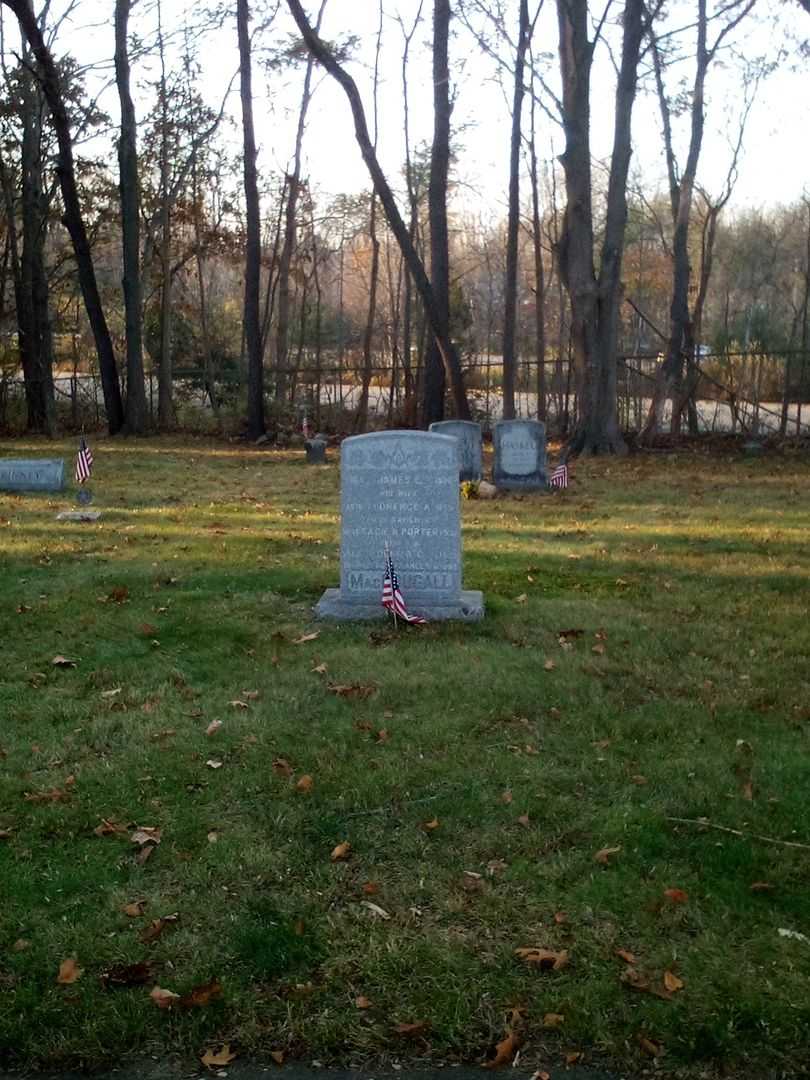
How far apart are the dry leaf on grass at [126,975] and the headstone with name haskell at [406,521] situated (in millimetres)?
4390

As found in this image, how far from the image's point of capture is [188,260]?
3591cm

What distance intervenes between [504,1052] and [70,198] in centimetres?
2759

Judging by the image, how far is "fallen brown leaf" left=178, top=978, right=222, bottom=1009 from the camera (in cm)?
351

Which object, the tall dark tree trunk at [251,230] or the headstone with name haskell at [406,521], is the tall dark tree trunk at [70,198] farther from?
the headstone with name haskell at [406,521]

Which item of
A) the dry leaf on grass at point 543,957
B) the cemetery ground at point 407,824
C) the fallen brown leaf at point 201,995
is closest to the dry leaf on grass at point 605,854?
the cemetery ground at point 407,824

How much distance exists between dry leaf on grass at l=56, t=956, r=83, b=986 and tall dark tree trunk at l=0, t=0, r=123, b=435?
2409 cm

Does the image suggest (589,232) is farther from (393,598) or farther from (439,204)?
(393,598)

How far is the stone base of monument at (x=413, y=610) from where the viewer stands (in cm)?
789

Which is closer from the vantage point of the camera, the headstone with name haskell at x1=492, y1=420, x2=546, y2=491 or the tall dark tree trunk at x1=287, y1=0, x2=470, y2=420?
the headstone with name haskell at x1=492, y1=420, x2=546, y2=491

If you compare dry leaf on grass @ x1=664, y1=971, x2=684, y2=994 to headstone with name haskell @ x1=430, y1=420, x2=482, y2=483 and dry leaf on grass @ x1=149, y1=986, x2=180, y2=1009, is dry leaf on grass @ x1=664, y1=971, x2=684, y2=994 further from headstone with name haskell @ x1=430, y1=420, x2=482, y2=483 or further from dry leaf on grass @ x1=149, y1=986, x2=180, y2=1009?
headstone with name haskell @ x1=430, y1=420, x2=482, y2=483

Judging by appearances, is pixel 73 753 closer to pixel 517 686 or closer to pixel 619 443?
pixel 517 686

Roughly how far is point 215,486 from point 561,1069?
14.5m

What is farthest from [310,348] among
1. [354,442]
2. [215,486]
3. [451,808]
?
[451,808]

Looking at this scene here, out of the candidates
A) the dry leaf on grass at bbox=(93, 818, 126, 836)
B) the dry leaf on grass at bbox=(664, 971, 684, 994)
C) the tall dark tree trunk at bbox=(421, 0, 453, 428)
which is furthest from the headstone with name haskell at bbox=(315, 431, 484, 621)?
the tall dark tree trunk at bbox=(421, 0, 453, 428)
